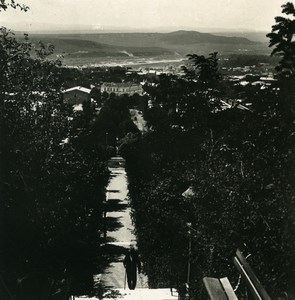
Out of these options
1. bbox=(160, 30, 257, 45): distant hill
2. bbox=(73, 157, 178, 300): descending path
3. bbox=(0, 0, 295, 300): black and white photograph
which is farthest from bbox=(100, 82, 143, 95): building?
bbox=(0, 0, 295, 300): black and white photograph

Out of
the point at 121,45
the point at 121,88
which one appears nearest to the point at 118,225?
the point at 121,88

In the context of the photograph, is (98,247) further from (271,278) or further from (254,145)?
(271,278)

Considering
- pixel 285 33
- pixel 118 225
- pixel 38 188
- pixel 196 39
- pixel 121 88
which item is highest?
pixel 285 33

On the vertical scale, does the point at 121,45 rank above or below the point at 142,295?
below

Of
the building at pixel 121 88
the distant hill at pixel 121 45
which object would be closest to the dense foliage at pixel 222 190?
the building at pixel 121 88

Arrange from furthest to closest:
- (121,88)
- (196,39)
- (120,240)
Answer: (121,88) < (196,39) < (120,240)

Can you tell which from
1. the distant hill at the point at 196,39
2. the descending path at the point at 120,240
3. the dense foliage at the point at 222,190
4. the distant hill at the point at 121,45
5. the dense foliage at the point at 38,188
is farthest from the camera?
the distant hill at the point at 121,45

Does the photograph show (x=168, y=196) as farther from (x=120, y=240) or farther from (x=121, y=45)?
(x=121, y=45)

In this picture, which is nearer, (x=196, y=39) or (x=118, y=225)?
(x=118, y=225)

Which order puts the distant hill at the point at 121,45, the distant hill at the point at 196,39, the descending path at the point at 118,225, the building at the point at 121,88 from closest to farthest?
the descending path at the point at 118,225, the distant hill at the point at 196,39, the building at the point at 121,88, the distant hill at the point at 121,45

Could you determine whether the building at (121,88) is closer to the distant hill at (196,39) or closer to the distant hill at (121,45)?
the distant hill at (196,39)

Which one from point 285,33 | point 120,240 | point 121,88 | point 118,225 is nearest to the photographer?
point 285,33
